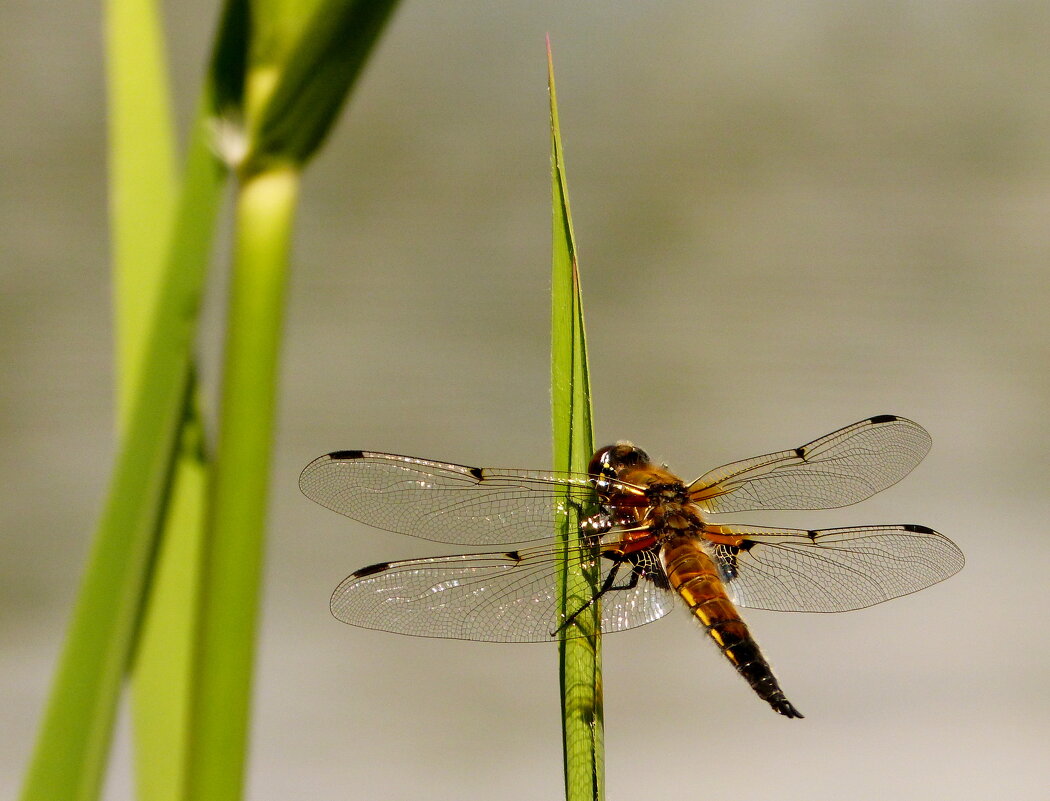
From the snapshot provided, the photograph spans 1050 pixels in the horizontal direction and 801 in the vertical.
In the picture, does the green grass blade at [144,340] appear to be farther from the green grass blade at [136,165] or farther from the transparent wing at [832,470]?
the transparent wing at [832,470]

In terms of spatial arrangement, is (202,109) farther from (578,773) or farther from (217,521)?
(578,773)

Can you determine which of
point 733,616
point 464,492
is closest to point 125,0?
point 464,492

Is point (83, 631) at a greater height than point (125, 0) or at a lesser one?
lesser

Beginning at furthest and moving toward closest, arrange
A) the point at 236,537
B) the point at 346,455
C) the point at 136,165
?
the point at 346,455 < the point at 136,165 < the point at 236,537

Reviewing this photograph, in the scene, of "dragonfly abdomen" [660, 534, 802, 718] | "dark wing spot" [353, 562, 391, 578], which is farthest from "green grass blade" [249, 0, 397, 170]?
"dragonfly abdomen" [660, 534, 802, 718]

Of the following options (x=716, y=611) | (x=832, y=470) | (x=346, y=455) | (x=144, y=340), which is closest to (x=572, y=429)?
(x=144, y=340)

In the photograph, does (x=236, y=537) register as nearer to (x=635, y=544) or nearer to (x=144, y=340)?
(x=144, y=340)
